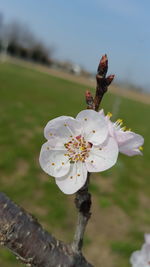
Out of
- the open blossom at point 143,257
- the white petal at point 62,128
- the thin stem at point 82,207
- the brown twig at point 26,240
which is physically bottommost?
the open blossom at point 143,257

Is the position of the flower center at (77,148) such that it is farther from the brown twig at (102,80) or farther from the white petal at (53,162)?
the brown twig at (102,80)

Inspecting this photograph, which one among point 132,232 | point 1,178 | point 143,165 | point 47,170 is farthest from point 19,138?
point 47,170

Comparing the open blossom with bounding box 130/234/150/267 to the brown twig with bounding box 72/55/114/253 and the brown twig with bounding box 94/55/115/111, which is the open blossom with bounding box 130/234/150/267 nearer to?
the brown twig with bounding box 72/55/114/253

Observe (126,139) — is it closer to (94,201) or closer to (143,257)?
(143,257)

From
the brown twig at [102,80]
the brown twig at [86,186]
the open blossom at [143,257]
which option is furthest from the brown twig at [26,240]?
the open blossom at [143,257]

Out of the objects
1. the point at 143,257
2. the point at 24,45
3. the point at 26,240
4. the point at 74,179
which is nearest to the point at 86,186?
the point at 74,179
